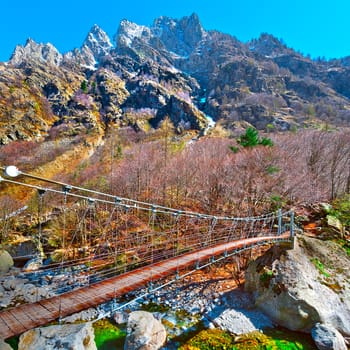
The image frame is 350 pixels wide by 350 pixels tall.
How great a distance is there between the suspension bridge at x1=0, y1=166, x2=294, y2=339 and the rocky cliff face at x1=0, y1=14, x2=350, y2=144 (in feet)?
63.5

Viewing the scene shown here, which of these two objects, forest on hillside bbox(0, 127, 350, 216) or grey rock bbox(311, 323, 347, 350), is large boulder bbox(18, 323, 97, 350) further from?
forest on hillside bbox(0, 127, 350, 216)

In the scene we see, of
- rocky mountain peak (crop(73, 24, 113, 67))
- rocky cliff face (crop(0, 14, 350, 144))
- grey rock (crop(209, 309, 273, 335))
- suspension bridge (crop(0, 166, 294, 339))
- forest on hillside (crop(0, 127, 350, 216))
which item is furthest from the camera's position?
rocky mountain peak (crop(73, 24, 113, 67))

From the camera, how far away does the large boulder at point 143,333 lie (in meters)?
3.82

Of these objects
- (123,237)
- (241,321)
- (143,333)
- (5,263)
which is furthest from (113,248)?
(241,321)

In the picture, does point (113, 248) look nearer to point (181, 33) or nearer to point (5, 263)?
point (5, 263)

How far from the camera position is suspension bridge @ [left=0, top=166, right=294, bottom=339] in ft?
8.66

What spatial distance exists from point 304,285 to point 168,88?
44.8 meters

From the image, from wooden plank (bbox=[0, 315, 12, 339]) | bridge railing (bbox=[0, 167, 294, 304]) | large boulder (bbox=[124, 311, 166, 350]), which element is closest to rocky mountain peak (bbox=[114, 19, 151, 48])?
bridge railing (bbox=[0, 167, 294, 304])

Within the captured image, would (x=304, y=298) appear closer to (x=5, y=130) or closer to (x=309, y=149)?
(x=309, y=149)

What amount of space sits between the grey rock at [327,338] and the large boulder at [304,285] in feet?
0.42

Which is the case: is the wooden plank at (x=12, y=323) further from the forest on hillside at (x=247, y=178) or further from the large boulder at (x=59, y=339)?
the forest on hillside at (x=247, y=178)

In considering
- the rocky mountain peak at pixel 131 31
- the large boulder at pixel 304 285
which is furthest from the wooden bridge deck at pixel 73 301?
the rocky mountain peak at pixel 131 31

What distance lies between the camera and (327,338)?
3.89m

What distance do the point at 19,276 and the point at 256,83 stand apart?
51.9 m
